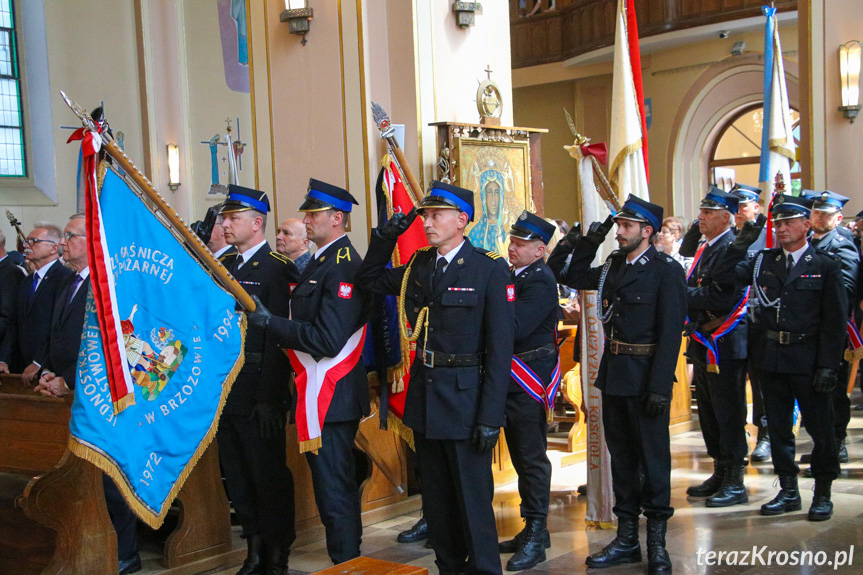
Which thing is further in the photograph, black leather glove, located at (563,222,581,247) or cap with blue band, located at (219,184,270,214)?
black leather glove, located at (563,222,581,247)

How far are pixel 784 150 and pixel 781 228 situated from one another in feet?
9.29

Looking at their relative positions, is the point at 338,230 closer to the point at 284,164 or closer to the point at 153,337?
the point at 153,337

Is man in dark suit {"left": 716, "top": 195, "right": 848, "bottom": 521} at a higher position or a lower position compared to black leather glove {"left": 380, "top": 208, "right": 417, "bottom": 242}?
lower

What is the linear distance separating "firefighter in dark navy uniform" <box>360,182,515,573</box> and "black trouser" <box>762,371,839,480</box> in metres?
1.85

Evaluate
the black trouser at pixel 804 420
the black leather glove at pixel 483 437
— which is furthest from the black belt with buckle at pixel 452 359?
the black trouser at pixel 804 420

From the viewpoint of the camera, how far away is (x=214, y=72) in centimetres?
1092

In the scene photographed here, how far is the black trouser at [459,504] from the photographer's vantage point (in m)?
3.53

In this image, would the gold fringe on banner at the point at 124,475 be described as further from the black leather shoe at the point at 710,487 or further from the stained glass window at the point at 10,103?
the stained glass window at the point at 10,103

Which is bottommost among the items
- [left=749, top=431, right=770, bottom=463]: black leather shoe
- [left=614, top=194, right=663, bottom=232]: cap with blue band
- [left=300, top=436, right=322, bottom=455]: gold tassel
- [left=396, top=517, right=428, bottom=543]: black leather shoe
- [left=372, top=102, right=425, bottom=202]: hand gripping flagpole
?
[left=749, top=431, right=770, bottom=463]: black leather shoe

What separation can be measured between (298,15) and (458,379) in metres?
2.99

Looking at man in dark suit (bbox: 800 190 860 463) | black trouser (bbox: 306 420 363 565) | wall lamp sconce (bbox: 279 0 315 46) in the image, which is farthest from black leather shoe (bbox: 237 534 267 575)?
man in dark suit (bbox: 800 190 860 463)

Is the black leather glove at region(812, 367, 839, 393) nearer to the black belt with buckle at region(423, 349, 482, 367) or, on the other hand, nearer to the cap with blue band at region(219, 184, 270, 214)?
the black belt with buckle at region(423, 349, 482, 367)

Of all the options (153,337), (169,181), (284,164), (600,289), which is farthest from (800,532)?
(169,181)

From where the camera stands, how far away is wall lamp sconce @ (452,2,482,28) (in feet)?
18.8
